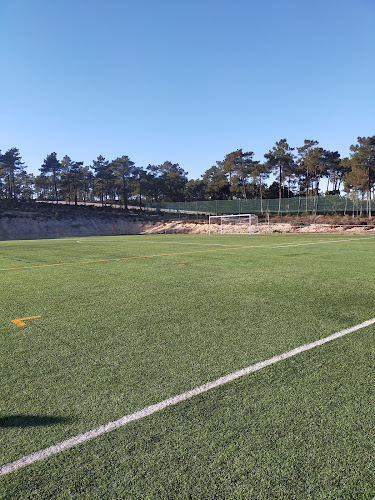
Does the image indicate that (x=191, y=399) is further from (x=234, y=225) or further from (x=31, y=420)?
(x=234, y=225)

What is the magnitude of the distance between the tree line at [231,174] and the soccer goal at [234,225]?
47.4ft

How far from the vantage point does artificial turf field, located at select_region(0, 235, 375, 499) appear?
5.18ft

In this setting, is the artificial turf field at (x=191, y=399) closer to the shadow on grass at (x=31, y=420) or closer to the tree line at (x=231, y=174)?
the shadow on grass at (x=31, y=420)

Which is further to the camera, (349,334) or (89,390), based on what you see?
(349,334)

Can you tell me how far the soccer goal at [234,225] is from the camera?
37281mm

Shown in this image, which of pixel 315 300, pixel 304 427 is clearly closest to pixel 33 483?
pixel 304 427

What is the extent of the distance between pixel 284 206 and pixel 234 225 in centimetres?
775

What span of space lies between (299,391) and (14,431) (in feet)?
5.78

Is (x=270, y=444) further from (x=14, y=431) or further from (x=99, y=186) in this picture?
(x=99, y=186)

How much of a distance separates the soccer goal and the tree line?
569 inches

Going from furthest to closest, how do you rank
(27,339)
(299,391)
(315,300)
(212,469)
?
(315,300)
(27,339)
(299,391)
(212,469)

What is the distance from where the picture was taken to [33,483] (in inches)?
61.4

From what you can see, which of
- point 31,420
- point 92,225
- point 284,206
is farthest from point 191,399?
point 92,225

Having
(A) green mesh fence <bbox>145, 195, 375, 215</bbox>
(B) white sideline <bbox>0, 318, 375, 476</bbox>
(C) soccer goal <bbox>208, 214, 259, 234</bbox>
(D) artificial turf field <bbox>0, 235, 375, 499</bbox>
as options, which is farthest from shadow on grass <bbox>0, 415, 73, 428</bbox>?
(A) green mesh fence <bbox>145, 195, 375, 215</bbox>
